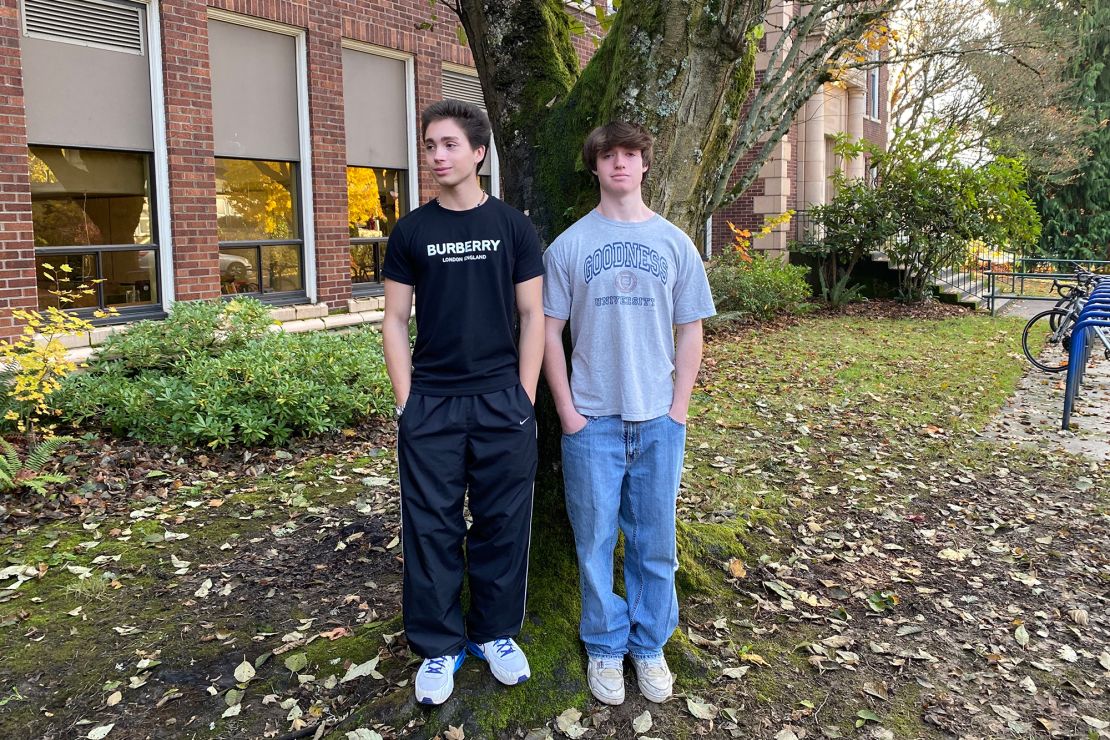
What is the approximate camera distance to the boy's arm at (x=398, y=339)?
120 inches

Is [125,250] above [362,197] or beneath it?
beneath

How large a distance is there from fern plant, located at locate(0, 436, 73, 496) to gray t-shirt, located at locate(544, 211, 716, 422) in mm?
3988

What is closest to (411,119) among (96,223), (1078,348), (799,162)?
(96,223)

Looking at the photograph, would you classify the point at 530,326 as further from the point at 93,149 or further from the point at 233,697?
the point at 93,149

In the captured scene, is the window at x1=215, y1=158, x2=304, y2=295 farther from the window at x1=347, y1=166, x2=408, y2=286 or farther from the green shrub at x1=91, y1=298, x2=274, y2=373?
the green shrub at x1=91, y1=298, x2=274, y2=373

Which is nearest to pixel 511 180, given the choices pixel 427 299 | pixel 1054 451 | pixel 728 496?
pixel 427 299

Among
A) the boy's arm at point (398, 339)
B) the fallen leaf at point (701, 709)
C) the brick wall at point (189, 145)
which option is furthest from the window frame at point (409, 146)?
the fallen leaf at point (701, 709)

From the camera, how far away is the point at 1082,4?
29.5 meters

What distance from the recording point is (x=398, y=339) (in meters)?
3.07

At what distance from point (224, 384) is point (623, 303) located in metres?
4.76

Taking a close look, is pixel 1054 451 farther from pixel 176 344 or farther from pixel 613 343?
pixel 176 344

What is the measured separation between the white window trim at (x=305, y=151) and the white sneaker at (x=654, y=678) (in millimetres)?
7709

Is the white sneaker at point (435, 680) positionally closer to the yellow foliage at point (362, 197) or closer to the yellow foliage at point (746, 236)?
the yellow foliage at point (362, 197)

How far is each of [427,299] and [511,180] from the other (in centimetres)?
102
